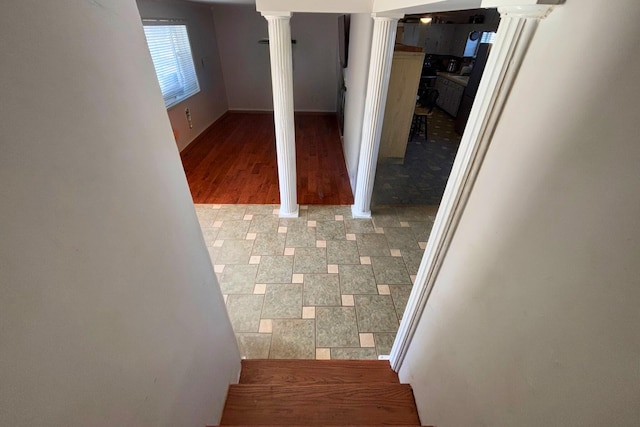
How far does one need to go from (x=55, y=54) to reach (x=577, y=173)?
3.03ft

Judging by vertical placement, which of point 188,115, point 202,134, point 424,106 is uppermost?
point 424,106

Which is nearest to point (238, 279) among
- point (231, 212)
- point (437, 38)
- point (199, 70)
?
point (231, 212)

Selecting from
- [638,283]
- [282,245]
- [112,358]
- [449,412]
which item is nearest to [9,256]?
[112,358]

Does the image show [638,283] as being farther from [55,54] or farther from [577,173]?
[55,54]

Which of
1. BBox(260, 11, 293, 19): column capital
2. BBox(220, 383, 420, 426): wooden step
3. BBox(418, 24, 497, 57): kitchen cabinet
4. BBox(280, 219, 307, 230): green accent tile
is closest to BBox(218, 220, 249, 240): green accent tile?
BBox(280, 219, 307, 230): green accent tile

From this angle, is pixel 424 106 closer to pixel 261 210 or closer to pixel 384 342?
pixel 261 210

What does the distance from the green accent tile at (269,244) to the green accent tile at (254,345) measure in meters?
0.83

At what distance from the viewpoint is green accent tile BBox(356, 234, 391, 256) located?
2.66 meters

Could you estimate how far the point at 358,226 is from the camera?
9.85 ft

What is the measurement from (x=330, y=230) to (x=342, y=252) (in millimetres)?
354

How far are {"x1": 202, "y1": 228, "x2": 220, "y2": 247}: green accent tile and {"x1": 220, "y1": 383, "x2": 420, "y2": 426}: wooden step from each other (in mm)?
1583

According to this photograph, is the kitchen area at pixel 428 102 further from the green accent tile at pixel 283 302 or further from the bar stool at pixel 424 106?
the green accent tile at pixel 283 302

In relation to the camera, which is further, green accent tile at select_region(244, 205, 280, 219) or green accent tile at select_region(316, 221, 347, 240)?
green accent tile at select_region(244, 205, 280, 219)

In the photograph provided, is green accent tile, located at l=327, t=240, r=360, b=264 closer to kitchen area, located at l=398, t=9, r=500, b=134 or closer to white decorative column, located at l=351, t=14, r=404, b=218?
white decorative column, located at l=351, t=14, r=404, b=218
